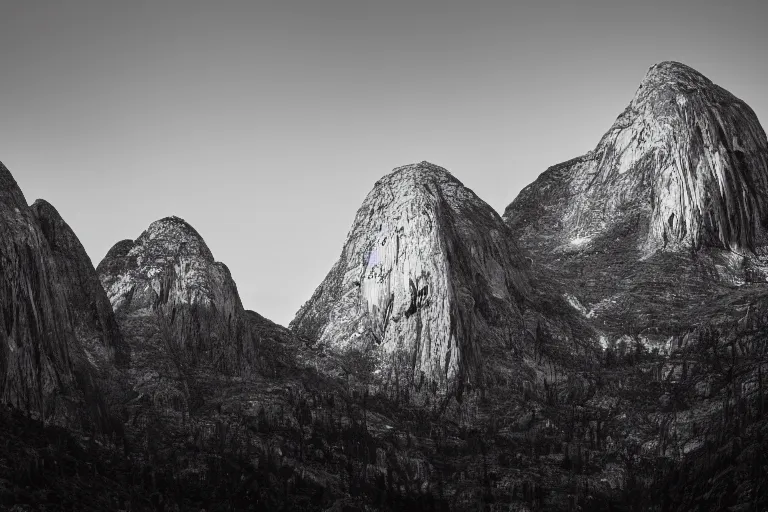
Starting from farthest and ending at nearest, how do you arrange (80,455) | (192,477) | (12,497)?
(192,477) → (80,455) → (12,497)

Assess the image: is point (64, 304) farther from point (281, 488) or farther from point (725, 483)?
point (725, 483)

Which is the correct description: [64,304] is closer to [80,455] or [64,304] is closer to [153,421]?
[153,421]

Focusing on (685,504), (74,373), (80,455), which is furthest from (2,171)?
(685,504)

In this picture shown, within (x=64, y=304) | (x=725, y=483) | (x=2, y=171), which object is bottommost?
(x=725, y=483)

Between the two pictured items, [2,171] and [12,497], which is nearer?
[12,497]

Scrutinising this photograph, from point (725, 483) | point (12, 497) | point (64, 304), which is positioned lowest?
point (12, 497)

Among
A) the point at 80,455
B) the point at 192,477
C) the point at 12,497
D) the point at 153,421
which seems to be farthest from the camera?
the point at 153,421

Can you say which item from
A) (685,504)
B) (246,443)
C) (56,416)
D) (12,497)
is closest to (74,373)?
(56,416)

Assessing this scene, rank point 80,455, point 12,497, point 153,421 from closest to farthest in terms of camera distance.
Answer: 1. point 12,497
2. point 80,455
3. point 153,421

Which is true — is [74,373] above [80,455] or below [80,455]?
above
